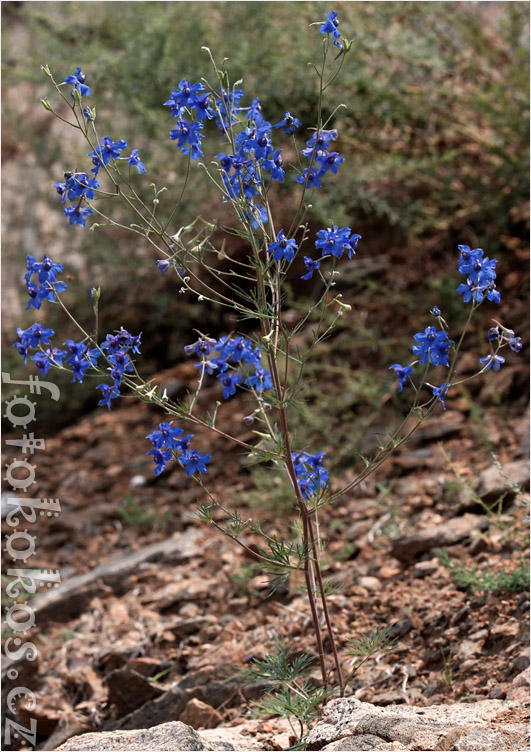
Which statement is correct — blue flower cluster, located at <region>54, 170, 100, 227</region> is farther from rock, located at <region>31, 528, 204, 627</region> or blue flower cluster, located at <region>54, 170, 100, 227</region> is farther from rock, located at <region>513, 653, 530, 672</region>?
rock, located at <region>31, 528, 204, 627</region>

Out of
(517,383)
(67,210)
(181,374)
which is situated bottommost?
→ (67,210)

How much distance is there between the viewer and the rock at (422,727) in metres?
1.90

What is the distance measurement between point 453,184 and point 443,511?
2.34m

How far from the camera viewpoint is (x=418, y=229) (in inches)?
191

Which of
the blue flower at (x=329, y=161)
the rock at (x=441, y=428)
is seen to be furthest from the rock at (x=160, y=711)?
the rock at (x=441, y=428)

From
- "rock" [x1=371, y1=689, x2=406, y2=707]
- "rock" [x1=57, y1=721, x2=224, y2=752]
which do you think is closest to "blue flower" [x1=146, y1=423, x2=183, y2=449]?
"rock" [x1=57, y1=721, x2=224, y2=752]

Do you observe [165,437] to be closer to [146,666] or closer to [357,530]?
[146,666]

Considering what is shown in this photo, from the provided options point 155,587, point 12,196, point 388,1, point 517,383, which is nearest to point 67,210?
point 155,587

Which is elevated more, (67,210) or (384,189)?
(384,189)

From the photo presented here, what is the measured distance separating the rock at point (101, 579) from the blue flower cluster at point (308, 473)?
4.87 ft

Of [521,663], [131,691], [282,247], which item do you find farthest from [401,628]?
[282,247]

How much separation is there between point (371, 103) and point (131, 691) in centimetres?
337

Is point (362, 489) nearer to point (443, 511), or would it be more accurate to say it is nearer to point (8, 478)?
point (443, 511)

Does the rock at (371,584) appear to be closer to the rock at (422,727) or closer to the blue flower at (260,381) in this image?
the rock at (422,727)
